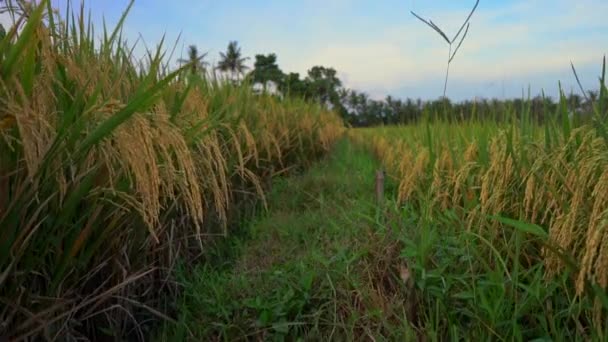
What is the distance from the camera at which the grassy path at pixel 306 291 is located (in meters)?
2.01

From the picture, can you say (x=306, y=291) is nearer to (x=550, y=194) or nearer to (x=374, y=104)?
(x=550, y=194)

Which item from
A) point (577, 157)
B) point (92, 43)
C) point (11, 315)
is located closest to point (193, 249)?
point (92, 43)

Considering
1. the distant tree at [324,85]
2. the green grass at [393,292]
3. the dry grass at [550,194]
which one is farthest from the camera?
the distant tree at [324,85]

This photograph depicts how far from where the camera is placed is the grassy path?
2.01 meters

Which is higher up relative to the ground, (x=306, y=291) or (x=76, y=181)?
(x=76, y=181)

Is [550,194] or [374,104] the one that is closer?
[550,194]

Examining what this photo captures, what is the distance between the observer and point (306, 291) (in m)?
2.17

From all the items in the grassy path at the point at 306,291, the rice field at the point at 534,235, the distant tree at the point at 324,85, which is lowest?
the grassy path at the point at 306,291

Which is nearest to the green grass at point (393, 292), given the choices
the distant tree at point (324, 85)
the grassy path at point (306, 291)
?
the grassy path at point (306, 291)

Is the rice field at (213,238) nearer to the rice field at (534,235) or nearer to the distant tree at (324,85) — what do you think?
the rice field at (534,235)

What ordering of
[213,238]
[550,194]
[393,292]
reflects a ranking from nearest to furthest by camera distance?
[550,194]
[393,292]
[213,238]

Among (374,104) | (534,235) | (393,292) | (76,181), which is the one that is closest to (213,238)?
(393,292)

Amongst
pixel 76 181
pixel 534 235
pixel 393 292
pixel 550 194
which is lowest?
pixel 393 292

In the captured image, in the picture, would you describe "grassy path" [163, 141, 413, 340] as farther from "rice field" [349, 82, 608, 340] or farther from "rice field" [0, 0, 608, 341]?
"rice field" [349, 82, 608, 340]
